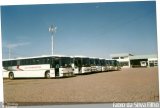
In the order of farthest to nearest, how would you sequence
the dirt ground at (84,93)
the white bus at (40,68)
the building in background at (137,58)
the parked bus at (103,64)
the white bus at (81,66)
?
1. the parked bus at (103,64)
2. the white bus at (81,66)
3. the white bus at (40,68)
4. the building in background at (137,58)
5. the dirt ground at (84,93)

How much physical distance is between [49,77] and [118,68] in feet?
18.6

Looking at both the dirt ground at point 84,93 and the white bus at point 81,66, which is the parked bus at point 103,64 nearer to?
the white bus at point 81,66

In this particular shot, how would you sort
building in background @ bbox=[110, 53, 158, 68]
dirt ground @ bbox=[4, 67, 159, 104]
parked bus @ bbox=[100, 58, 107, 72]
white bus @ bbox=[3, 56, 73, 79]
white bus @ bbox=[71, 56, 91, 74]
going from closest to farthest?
dirt ground @ bbox=[4, 67, 159, 104] < building in background @ bbox=[110, 53, 158, 68] < white bus @ bbox=[3, 56, 73, 79] < white bus @ bbox=[71, 56, 91, 74] < parked bus @ bbox=[100, 58, 107, 72]

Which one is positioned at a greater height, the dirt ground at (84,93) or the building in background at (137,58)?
the building in background at (137,58)

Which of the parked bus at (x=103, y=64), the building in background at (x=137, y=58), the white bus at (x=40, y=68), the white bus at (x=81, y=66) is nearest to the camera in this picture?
the building in background at (x=137, y=58)

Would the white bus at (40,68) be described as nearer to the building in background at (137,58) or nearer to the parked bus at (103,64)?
the parked bus at (103,64)

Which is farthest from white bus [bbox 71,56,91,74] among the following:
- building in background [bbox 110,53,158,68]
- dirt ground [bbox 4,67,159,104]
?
dirt ground [bbox 4,67,159,104]

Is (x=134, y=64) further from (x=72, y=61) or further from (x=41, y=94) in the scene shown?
(x=41, y=94)

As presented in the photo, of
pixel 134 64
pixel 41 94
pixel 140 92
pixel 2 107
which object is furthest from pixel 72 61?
pixel 134 64

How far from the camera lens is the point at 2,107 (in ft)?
19.7

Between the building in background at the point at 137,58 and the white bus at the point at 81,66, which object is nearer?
the building in background at the point at 137,58

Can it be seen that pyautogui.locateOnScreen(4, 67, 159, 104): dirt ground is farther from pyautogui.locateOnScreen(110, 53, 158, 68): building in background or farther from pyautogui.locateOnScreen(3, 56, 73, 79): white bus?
pyautogui.locateOnScreen(3, 56, 73, 79): white bus

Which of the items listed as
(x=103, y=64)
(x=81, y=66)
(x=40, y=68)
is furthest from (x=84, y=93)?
(x=103, y=64)

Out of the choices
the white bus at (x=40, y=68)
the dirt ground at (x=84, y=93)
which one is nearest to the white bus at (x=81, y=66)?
the white bus at (x=40, y=68)
